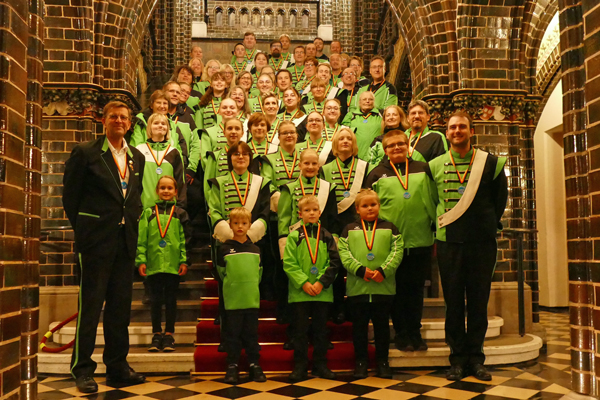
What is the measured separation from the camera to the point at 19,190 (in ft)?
10.0

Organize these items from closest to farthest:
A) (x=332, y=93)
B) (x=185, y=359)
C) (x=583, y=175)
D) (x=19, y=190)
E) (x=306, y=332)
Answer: (x=19, y=190) → (x=583, y=175) → (x=306, y=332) → (x=185, y=359) → (x=332, y=93)

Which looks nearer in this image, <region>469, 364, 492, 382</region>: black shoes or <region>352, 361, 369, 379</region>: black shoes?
<region>469, 364, 492, 382</region>: black shoes

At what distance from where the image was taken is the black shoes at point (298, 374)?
4.52m

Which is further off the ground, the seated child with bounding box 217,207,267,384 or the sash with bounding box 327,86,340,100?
the sash with bounding box 327,86,340,100

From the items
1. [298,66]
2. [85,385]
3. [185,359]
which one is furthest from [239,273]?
[298,66]

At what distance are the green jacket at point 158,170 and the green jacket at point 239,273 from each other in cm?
117

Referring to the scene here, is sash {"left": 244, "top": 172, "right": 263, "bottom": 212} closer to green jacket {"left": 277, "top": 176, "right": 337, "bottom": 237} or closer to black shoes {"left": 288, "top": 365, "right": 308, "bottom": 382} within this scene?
green jacket {"left": 277, "top": 176, "right": 337, "bottom": 237}

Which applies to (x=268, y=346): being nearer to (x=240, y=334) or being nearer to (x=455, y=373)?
(x=240, y=334)

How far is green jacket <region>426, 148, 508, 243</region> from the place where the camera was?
4.51 meters

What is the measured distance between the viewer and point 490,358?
5098mm

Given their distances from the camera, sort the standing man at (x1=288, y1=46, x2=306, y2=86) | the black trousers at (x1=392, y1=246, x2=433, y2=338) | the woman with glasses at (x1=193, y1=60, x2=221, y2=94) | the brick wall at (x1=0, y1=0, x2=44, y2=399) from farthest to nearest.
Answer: the standing man at (x1=288, y1=46, x2=306, y2=86) → the woman with glasses at (x1=193, y1=60, x2=221, y2=94) → the black trousers at (x1=392, y1=246, x2=433, y2=338) → the brick wall at (x1=0, y1=0, x2=44, y2=399)

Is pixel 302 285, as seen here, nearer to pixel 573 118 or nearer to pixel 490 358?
pixel 490 358

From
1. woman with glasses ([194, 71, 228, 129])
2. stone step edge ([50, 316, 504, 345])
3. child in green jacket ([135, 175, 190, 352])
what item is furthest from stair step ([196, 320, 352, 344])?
woman with glasses ([194, 71, 228, 129])

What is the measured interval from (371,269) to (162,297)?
1.89m
